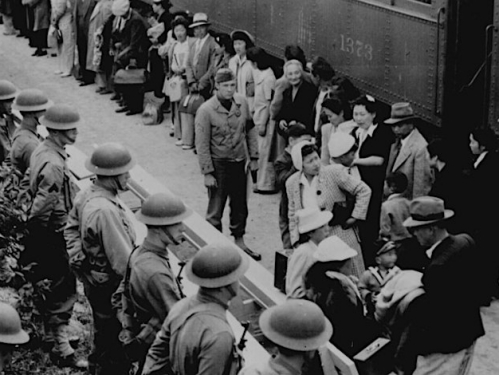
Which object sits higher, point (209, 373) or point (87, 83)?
point (209, 373)

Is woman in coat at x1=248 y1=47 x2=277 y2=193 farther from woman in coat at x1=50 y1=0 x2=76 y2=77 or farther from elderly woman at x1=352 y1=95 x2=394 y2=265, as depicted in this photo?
woman in coat at x1=50 y1=0 x2=76 y2=77

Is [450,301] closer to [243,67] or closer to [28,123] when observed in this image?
[28,123]

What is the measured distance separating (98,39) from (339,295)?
10147 mm

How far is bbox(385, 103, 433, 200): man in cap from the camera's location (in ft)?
28.6

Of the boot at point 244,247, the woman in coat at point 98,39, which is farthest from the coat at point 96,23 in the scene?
the boot at point 244,247

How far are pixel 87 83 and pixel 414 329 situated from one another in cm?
1174

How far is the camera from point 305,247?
658 centimetres

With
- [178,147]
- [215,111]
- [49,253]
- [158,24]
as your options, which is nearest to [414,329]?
[49,253]

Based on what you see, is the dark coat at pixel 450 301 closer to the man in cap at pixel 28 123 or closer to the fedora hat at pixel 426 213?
the fedora hat at pixel 426 213

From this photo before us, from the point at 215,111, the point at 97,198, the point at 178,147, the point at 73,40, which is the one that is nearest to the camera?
the point at 97,198

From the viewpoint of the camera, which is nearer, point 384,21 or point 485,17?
point 485,17

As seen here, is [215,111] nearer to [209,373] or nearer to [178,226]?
[178,226]

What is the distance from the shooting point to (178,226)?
5980mm

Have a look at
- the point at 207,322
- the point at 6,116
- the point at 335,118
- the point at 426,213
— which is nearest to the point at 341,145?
the point at 335,118
